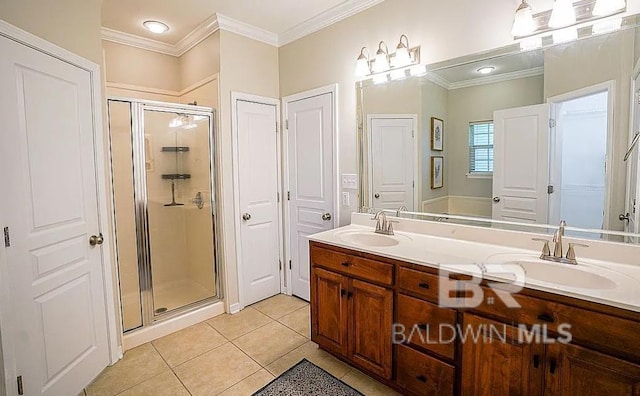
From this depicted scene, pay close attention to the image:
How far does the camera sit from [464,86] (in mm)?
2066

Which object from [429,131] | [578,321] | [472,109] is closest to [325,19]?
[429,131]

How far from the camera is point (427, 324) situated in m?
1.64

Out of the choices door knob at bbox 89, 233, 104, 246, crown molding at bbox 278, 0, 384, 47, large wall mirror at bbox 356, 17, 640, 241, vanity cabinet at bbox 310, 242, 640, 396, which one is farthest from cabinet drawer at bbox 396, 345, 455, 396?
crown molding at bbox 278, 0, 384, 47

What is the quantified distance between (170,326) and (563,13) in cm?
340

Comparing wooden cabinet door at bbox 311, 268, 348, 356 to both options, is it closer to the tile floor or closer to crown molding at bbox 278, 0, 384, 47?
the tile floor

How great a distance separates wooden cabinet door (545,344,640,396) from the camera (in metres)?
1.13

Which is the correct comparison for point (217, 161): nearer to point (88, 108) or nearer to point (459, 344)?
point (88, 108)

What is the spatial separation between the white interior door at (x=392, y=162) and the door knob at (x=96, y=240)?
198 cm

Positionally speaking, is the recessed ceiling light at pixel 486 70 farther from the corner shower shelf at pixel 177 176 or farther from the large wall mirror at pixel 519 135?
the corner shower shelf at pixel 177 176

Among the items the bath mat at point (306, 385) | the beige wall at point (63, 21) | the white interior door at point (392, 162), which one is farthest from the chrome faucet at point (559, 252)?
the beige wall at point (63, 21)

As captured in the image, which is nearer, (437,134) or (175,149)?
(437,134)

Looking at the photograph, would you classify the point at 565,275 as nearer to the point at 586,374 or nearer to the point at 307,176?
the point at 586,374

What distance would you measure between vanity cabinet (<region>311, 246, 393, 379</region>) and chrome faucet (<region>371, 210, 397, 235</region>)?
0.47 m

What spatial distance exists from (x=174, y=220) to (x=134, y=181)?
621 mm
